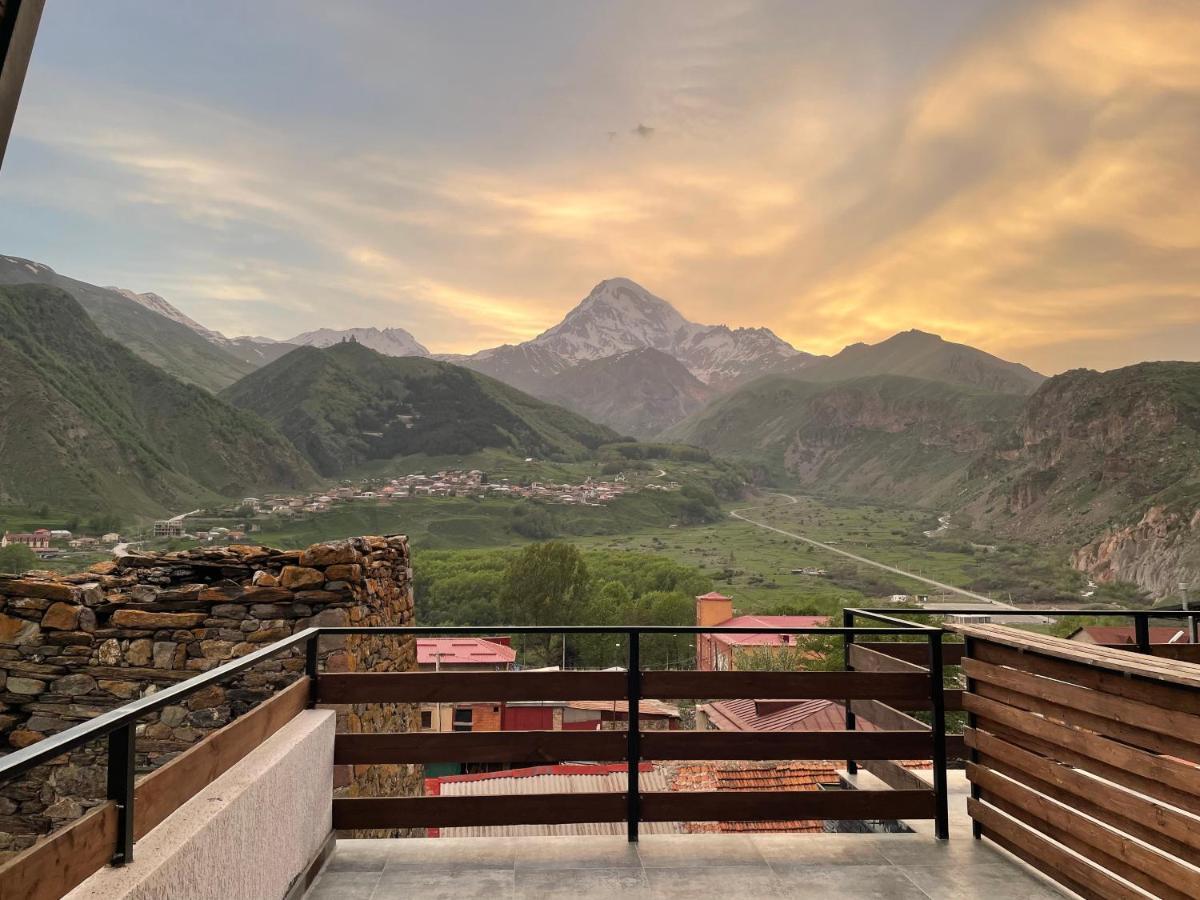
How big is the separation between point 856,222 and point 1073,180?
19.3 meters

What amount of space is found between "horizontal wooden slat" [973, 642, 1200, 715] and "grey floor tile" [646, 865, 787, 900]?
5.16ft

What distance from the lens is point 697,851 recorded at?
12.1 feet

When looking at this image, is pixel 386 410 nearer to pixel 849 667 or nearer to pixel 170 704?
pixel 849 667

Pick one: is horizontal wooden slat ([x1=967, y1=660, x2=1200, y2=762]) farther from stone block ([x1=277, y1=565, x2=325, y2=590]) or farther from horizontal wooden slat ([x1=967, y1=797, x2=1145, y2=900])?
stone block ([x1=277, y1=565, x2=325, y2=590])

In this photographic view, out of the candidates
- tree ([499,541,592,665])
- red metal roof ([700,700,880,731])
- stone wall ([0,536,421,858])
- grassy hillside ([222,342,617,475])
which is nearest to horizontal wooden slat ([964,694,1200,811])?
stone wall ([0,536,421,858])

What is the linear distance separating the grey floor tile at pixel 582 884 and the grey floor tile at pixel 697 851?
0.62 feet

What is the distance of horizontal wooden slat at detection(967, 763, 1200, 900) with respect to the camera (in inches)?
105

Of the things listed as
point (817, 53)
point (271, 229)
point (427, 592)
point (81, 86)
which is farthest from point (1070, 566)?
point (271, 229)

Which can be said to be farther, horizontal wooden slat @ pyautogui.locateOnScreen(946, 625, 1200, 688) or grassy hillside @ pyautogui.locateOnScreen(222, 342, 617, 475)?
grassy hillside @ pyautogui.locateOnScreen(222, 342, 617, 475)

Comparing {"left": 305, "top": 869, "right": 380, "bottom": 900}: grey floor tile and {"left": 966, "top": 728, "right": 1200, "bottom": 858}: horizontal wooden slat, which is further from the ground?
{"left": 966, "top": 728, "right": 1200, "bottom": 858}: horizontal wooden slat

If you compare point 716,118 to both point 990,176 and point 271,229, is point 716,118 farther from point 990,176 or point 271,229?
point 271,229

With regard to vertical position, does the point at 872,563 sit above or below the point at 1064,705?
below

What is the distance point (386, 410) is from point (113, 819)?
16899cm

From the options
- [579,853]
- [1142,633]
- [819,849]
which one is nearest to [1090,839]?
[819,849]
